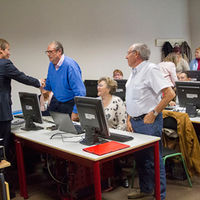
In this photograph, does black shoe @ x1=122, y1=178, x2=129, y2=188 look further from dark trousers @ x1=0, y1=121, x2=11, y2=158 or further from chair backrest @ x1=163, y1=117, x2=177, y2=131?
dark trousers @ x1=0, y1=121, x2=11, y2=158

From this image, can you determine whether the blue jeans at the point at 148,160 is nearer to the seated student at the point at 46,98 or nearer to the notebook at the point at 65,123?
the notebook at the point at 65,123

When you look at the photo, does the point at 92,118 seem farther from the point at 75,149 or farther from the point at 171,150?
the point at 171,150

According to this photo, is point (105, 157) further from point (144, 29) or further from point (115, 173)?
point (144, 29)

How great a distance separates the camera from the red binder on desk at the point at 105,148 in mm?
2300

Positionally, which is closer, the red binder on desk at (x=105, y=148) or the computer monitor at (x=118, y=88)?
the red binder on desk at (x=105, y=148)

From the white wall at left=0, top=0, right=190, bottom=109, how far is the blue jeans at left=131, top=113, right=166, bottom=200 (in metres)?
2.86

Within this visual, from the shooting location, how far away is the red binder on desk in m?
2.30

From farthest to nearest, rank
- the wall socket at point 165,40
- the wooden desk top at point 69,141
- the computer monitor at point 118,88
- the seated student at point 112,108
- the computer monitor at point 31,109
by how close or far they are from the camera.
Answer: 1. the wall socket at point 165,40
2. the computer monitor at point 118,88
3. the seated student at point 112,108
4. the computer monitor at point 31,109
5. the wooden desk top at point 69,141

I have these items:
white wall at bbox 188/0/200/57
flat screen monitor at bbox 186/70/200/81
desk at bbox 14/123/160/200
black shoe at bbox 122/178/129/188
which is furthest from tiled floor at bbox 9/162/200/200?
white wall at bbox 188/0/200/57

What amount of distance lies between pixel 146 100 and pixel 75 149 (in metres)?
0.78

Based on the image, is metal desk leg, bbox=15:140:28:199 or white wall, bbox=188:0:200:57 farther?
white wall, bbox=188:0:200:57

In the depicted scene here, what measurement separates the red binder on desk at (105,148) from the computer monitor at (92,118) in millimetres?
90

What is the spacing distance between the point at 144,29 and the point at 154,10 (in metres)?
0.62

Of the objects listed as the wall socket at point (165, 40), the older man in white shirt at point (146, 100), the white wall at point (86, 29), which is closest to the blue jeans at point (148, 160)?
the older man in white shirt at point (146, 100)
